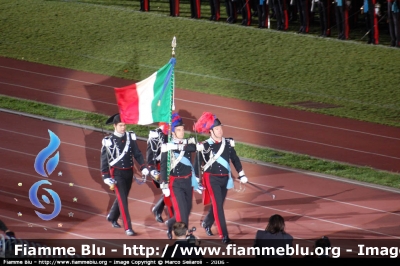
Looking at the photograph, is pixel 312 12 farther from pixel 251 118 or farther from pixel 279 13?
pixel 251 118

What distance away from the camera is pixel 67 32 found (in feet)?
81.2

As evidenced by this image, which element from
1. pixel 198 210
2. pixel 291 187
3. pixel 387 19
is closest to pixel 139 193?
pixel 198 210

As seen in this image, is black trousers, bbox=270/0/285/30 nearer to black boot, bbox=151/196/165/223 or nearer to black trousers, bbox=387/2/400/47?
black trousers, bbox=387/2/400/47

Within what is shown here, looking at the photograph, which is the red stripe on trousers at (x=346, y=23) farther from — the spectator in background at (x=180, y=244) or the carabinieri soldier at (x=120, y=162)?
the spectator in background at (x=180, y=244)

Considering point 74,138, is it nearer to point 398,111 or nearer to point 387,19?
point 398,111

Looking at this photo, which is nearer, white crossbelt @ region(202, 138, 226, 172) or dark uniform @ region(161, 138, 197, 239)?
dark uniform @ region(161, 138, 197, 239)

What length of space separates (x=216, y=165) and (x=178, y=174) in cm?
51

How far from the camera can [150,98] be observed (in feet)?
37.6

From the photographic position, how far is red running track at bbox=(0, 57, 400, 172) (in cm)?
1642

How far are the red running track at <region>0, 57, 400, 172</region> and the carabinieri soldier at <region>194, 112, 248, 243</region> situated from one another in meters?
4.57

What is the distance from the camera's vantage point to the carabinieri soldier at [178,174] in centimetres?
1145

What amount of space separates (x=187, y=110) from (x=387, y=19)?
5.97 m

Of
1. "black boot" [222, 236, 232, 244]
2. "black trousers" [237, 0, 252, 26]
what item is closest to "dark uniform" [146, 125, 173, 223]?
"black boot" [222, 236, 232, 244]

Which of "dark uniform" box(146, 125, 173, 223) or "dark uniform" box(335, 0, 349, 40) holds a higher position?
"dark uniform" box(335, 0, 349, 40)
